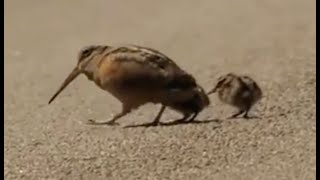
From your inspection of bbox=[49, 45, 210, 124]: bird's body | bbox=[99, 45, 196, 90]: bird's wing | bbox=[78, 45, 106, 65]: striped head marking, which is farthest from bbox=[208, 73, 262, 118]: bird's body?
bbox=[78, 45, 106, 65]: striped head marking

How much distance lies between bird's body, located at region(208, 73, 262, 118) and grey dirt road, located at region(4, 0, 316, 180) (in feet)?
0.26

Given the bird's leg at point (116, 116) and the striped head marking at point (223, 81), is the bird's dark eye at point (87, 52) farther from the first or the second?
the striped head marking at point (223, 81)

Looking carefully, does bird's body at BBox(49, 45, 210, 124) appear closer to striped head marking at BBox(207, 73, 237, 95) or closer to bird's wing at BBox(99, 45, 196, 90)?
bird's wing at BBox(99, 45, 196, 90)

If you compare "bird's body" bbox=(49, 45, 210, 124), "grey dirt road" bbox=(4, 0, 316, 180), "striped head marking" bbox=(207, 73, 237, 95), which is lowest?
"grey dirt road" bbox=(4, 0, 316, 180)

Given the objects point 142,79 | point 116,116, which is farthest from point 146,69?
point 116,116

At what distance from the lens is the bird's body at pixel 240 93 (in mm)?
6048

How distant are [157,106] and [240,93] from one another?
1.49 feet

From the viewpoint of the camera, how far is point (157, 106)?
6.18 m

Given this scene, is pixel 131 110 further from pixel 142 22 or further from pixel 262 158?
pixel 142 22

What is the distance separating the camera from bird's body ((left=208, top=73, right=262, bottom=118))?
6.05 meters

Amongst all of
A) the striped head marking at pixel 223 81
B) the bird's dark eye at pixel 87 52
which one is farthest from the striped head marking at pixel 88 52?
the striped head marking at pixel 223 81

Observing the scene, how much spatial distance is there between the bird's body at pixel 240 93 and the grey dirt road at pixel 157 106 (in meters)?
0.08

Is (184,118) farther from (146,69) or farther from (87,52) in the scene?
(87,52)
